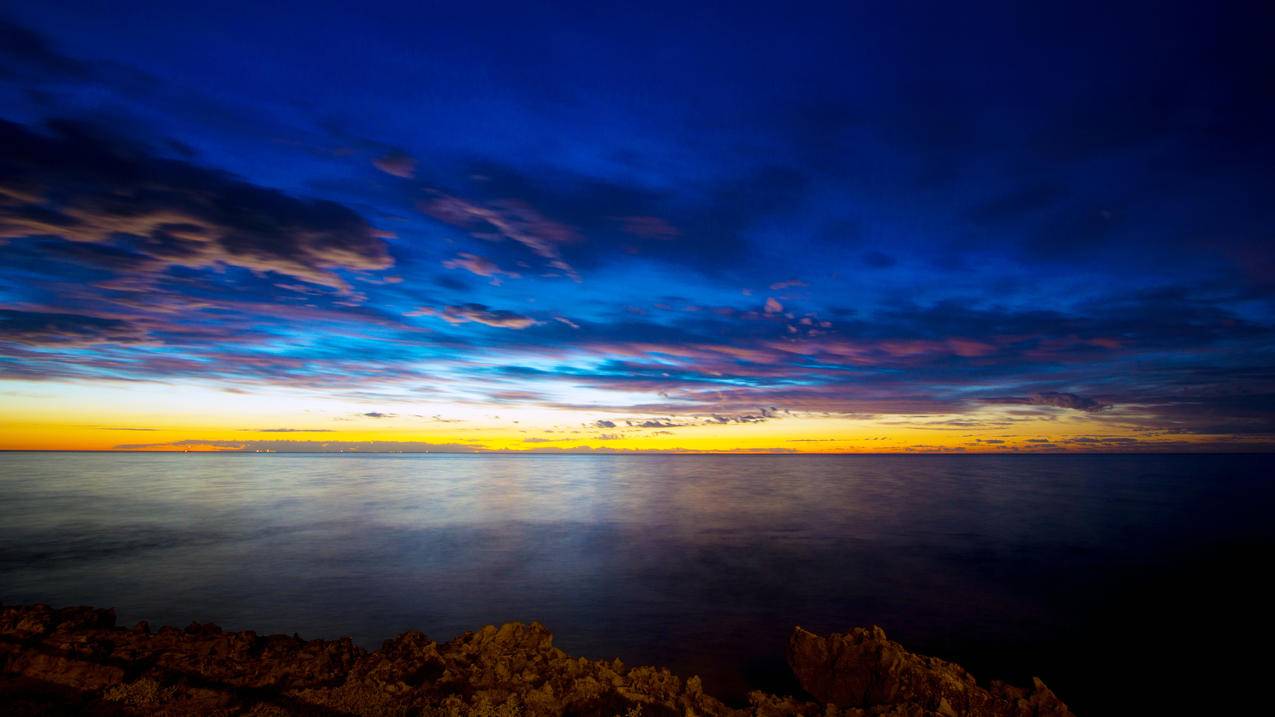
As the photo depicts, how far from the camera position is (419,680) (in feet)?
25.3

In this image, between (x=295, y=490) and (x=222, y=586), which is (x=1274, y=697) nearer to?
(x=222, y=586)

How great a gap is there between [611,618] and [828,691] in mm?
7373

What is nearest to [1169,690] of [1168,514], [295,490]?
[1168,514]

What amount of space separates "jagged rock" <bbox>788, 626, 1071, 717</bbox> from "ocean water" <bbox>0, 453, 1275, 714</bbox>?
1.69 metres

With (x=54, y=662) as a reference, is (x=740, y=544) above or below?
below

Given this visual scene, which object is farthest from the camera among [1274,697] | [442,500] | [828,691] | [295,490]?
[295,490]

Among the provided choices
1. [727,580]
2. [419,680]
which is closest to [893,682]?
[419,680]

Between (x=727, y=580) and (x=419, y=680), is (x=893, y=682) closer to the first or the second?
(x=419, y=680)

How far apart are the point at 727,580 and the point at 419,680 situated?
41.0 feet

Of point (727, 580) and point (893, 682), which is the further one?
point (727, 580)

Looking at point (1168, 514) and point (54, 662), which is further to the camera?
point (1168, 514)

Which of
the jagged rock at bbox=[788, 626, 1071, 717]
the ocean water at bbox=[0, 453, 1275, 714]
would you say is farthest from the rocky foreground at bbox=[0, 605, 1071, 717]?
the ocean water at bbox=[0, 453, 1275, 714]

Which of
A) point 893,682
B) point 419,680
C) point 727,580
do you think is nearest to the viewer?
point 419,680

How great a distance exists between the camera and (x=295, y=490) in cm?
5331
